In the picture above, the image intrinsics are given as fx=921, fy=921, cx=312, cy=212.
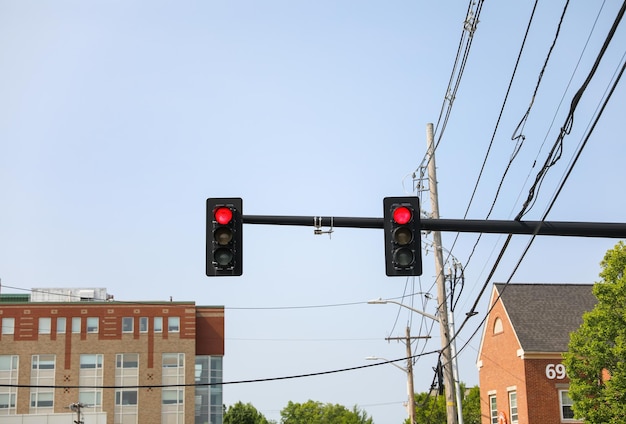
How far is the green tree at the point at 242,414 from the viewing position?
128000 mm

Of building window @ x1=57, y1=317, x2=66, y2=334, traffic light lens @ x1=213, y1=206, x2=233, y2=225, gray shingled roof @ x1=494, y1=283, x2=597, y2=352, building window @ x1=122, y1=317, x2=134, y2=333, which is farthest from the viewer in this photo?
building window @ x1=122, y1=317, x2=134, y2=333

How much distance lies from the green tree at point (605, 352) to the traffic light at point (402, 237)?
85.4ft

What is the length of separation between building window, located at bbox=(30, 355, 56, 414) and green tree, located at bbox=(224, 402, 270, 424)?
3566 centimetres

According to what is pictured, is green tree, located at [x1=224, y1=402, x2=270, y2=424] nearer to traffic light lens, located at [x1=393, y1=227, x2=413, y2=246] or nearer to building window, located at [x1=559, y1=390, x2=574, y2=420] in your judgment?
building window, located at [x1=559, y1=390, x2=574, y2=420]

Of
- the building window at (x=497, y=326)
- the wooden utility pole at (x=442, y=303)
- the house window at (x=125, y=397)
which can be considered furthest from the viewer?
the house window at (x=125, y=397)

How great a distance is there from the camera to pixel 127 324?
99.3m

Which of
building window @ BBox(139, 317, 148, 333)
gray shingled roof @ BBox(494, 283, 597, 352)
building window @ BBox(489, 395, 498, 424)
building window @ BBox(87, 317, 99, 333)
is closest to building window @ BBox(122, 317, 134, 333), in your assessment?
building window @ BBox(139, 317, 148, 333)

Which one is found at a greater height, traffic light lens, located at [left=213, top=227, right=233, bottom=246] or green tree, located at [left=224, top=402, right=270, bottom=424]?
traffic light lens, located at [left=213, top=227, right=233, bottom=246]

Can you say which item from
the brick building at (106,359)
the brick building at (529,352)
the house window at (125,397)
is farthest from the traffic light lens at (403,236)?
the house window at (125,397)

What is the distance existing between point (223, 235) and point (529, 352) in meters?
37.4

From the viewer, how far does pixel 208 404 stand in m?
101

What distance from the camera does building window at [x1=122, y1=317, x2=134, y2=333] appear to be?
99125 millimetres

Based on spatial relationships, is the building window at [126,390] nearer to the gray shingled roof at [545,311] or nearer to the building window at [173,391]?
the building window at [173,391]

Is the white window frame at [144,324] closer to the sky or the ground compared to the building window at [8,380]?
closer to the sky
